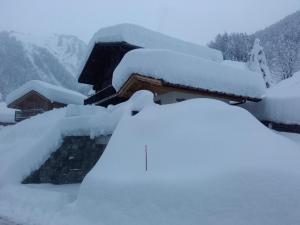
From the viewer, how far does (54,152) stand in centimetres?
1309

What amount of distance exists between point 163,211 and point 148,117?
304cm

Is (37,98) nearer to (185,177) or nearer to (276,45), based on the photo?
(185,177)

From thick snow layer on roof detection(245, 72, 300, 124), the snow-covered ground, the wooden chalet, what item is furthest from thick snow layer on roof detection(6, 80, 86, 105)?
the snow-covered ground

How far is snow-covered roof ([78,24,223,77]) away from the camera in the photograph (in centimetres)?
1769

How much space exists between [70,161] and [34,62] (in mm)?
94243

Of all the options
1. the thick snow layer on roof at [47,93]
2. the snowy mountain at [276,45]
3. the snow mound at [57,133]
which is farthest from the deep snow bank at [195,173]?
the snowy mountain at [276,45]

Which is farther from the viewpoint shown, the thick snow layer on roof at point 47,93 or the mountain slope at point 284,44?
the mountain slope at point 284,44

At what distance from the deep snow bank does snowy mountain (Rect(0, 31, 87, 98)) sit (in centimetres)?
6248

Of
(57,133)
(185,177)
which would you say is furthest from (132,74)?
(185,177)

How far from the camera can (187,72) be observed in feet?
44.5

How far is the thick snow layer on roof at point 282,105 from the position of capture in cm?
1349

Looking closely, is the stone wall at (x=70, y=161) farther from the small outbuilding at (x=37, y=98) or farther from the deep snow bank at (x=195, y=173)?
the small outbuilding at (x=37, y=98)

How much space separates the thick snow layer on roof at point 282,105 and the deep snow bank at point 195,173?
600 centimetres

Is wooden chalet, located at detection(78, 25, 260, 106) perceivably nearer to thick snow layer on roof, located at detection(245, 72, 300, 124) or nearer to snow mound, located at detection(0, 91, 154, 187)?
thick snow layer on roof, located at detection(245, 72, 300, 124)
